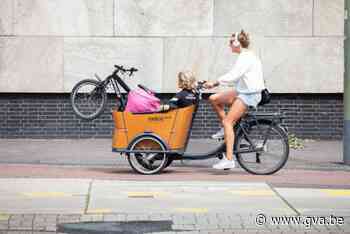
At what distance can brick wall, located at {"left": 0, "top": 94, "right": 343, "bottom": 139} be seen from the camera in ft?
50.6

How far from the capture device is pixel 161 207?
8.41 metres

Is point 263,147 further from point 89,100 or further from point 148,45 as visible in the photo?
point 148,45

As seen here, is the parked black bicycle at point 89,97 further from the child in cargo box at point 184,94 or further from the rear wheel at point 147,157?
the child in cargo box at point 184,94

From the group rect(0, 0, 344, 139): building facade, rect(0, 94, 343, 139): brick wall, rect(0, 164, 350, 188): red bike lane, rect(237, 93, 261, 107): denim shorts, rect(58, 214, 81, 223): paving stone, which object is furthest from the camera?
rect(0, 94, 343, 139): brick wall

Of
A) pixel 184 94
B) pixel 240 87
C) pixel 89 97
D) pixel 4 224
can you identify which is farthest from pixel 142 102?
pixel 4 224

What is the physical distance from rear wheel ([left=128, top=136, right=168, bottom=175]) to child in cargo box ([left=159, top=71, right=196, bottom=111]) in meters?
0.44

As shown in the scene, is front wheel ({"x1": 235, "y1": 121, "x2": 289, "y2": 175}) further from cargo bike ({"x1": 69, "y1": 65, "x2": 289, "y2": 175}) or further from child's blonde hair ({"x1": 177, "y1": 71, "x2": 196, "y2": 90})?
child's blonde hair ({"x1": 177, "y1": 71, "x2": 196, "y2": 90})

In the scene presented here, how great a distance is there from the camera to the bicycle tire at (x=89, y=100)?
12.8 m

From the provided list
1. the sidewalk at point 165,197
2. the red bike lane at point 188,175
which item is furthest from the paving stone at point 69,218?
the red bike lane at point 188,175

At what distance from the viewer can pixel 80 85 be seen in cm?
1322

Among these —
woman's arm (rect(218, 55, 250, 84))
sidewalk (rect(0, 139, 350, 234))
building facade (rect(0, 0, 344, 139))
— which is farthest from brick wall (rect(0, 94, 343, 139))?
woman's arm (rect(218, 55, 250, 84))

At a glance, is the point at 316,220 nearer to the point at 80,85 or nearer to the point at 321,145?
the point at 80,85

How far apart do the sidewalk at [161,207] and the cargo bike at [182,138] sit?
3.19 ft

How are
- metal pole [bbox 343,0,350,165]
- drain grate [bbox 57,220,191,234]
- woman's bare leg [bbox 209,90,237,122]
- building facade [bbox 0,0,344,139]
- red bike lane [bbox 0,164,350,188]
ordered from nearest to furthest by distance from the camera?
drain grate [bbox 57,220,191,234]
red bike lane [bbox 0,164,350,188]
woman's bare leg [bbox 209,90,237,122]
metal pole [bbox 343,0,350,165]
building facade [bbox 0,0,344,139]
